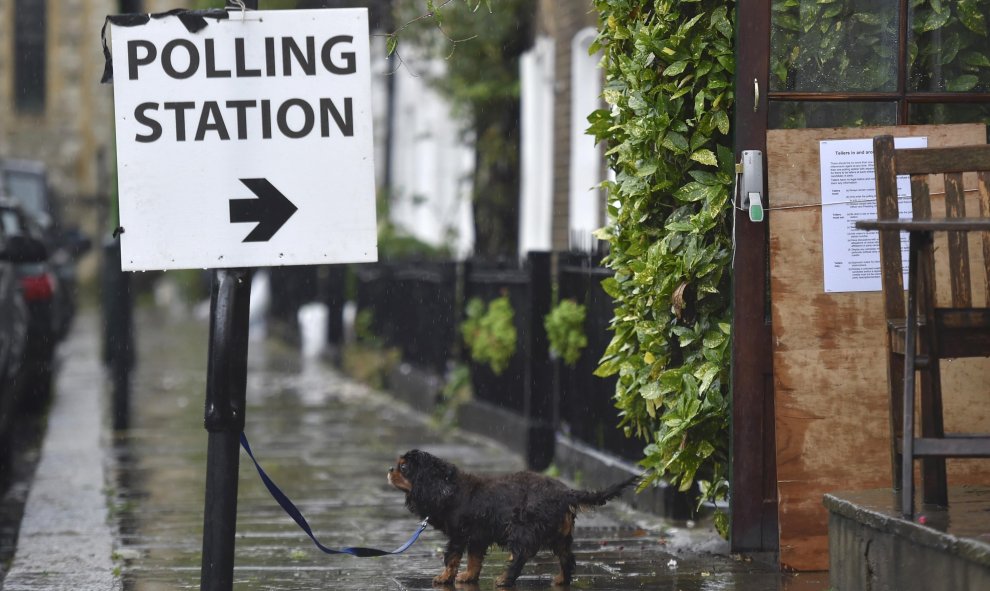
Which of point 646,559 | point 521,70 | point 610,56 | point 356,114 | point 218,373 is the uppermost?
point 521,70

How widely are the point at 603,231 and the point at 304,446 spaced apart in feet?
16.0

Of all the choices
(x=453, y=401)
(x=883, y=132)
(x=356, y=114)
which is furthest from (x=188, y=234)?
(x=453, y=401)

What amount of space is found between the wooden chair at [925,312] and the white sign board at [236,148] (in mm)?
1725

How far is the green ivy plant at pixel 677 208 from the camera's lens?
627 centimetres

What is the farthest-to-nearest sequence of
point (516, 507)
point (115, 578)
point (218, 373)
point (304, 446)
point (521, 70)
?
point (521, 70) → point (304, 446) → point (115, 578) → point (516, 507) → point (218, 373)

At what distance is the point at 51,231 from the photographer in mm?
20281

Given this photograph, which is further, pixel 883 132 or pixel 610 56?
pixel 610 56

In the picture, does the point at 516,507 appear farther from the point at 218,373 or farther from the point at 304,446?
the point at 304,446

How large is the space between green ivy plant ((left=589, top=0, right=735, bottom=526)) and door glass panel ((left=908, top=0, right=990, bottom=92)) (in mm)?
786

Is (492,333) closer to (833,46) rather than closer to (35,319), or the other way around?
(833,46)

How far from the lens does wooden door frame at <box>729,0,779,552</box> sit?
6.00 metres

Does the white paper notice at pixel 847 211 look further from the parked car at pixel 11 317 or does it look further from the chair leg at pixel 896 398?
the parked car at pixel 11 317

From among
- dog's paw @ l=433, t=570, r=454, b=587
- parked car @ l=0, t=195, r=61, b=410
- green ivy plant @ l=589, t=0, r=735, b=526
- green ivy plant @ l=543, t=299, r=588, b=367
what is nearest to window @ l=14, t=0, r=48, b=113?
parked car @ l=0, t=195, r=61, b=410

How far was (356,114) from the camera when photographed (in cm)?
448
